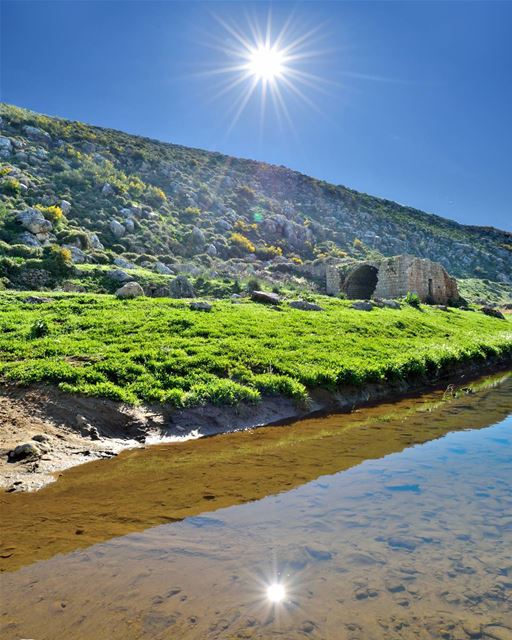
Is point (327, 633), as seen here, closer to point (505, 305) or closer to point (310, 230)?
point (505, 305)

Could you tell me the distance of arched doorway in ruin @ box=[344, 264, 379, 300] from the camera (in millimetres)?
43531

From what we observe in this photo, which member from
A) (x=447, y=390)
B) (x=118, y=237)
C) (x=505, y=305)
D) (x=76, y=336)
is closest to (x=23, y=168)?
(x=118, y=237)

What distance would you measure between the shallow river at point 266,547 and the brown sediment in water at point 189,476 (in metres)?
0.03

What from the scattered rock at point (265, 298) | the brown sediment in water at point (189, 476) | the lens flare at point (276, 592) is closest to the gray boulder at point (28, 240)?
the scattered rock at point (265, 298)

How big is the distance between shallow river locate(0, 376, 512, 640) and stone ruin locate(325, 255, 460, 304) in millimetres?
32295

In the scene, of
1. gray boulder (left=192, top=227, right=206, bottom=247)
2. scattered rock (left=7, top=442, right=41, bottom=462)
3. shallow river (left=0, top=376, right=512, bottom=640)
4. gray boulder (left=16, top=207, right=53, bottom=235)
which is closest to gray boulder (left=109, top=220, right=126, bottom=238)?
gray boulder (left=16, top=207, right=53, bottom=235)

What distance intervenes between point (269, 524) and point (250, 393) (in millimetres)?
5664

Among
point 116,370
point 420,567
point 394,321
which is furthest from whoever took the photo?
point 394,321

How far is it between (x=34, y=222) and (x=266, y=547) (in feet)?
115

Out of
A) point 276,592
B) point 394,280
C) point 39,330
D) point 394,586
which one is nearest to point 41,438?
point 276,592

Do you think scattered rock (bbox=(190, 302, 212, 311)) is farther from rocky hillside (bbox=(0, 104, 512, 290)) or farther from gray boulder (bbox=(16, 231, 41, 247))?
gray boulder (bbox=(16, 231, 41, 247))

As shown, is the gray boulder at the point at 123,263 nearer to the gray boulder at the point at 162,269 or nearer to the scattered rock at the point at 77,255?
the gray boulder at the point at 162,269

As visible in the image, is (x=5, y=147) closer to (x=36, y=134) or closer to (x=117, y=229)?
(x=36, y=134)

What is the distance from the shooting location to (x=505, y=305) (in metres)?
56.4
